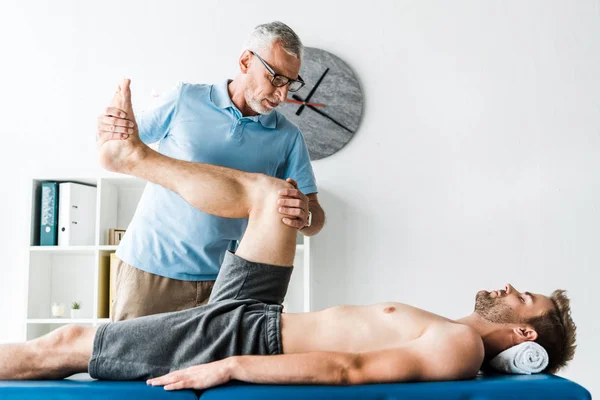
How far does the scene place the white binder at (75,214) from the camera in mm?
3010

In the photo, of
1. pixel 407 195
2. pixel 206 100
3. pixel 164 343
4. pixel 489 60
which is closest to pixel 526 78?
pixel 489 60

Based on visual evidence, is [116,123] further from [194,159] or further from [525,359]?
[525,359]

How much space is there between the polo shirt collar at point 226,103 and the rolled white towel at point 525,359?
1.02 m

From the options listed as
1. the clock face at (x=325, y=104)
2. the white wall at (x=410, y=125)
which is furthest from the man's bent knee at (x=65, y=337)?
the clock face at (x=325, y=104)

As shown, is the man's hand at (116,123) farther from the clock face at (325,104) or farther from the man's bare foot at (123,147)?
the clock face at (325,104)

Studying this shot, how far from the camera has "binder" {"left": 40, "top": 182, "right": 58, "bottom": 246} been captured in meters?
3.03

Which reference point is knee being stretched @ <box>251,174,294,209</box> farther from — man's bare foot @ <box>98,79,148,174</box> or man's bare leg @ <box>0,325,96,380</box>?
man's bare leg @ <box>0,325,96,380</box>

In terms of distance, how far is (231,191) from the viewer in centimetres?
185

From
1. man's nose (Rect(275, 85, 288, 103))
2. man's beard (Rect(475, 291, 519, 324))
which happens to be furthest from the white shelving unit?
man's beard (Rect(475, 291, 519, 324))

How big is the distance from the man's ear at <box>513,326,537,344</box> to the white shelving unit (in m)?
1.29

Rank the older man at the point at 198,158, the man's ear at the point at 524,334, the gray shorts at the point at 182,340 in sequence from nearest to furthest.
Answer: the gray shorts at the point at 182,340, the man's ear at the point at 524,334, the older man at the point at 198,158

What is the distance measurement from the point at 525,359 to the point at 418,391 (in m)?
0.39

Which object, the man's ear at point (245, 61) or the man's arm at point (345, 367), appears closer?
the man's arm at point (345, 367)

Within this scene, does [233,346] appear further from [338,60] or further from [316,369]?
[338,60]
